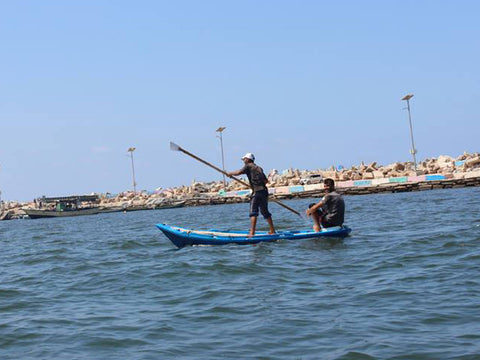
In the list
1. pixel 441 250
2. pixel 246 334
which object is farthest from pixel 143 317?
pixel 441 250

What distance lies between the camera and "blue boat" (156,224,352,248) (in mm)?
14227

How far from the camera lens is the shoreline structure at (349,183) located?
160ft

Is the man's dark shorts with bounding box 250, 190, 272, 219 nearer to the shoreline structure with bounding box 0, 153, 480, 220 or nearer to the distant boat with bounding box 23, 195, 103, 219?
the shoreline structure with bounding box 0, 153, 480, 220

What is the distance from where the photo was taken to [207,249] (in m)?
13.9

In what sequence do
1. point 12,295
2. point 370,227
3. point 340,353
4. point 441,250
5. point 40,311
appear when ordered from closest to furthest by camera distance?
1. point 340,353
2. point 40,311
3. point 12,295
4. point 441,250
5. point 370,227

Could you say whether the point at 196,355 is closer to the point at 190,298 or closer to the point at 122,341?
the point at 122,341

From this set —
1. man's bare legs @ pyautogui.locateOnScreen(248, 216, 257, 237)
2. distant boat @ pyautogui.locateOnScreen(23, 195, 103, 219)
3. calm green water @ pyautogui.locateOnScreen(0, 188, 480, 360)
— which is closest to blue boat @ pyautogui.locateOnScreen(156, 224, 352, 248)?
man's bare legs @ pyautogui.locateOnScreen(248, 216, 257, 237)

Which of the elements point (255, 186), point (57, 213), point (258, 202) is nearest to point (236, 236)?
point (258, 202)

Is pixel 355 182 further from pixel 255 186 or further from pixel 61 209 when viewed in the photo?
pixel 255 186

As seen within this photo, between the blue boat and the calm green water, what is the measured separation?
57 cm

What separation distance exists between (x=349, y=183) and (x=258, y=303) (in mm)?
49884

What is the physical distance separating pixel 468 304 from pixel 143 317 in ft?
12.2

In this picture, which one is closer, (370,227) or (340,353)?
(340,353)

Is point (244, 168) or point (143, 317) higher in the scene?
point (244, 168)
